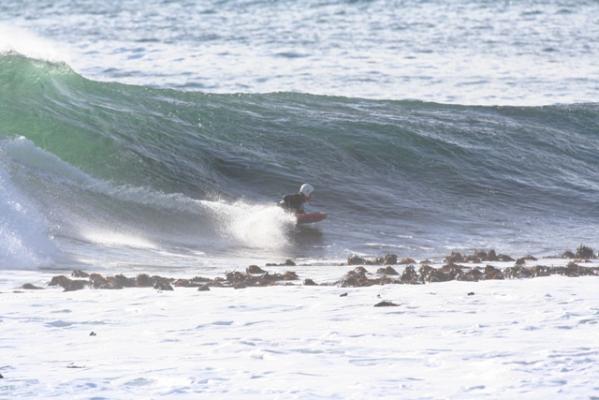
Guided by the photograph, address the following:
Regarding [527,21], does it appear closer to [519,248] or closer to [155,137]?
[155,137]

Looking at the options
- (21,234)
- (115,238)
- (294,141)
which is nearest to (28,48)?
(294,141)

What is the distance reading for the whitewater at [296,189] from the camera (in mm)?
7301

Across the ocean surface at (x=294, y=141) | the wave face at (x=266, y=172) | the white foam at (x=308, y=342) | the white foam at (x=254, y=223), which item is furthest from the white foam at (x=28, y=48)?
the white foam at (x=308, y=342)

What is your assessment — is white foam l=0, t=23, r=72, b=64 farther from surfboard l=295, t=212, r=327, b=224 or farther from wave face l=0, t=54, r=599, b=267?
surfboard l=295, t=212, r=327, b=224

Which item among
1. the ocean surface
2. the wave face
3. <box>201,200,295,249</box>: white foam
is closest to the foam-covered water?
the ocean surface

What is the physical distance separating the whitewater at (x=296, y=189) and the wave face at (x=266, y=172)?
7 cm

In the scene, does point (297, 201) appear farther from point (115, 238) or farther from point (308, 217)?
point (115, 238)

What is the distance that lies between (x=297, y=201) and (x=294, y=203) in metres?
0.05

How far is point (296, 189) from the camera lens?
62.8 feet

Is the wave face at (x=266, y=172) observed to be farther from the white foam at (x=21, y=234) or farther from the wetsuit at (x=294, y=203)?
the wetsuit at (x=294, y=203)

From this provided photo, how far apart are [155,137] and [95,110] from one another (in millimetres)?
1724

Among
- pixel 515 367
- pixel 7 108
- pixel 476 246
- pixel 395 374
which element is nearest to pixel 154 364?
pixel 395 374

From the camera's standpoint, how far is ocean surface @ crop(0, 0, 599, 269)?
51.5 feet

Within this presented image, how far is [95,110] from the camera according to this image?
22.0m
